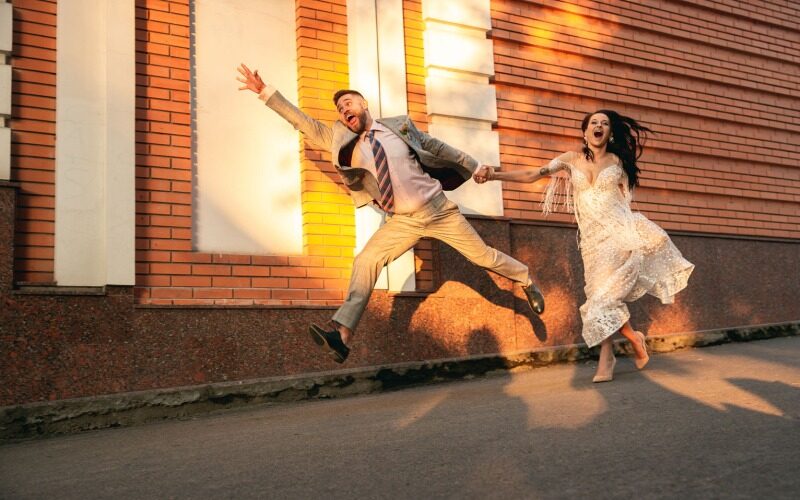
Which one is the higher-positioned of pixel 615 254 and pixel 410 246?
pixel 410 246

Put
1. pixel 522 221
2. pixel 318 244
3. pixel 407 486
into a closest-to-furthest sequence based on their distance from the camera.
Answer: pixel 407 486, pixel 318 244, pixel 522 221

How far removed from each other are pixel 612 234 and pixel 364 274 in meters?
1.91

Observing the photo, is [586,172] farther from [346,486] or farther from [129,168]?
[346,486]

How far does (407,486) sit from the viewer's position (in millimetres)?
3023

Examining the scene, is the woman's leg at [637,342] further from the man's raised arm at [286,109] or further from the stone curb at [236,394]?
the man's raised arm at [286,109]

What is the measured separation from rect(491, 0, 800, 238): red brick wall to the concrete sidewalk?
308cm

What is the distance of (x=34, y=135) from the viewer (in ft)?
18.0

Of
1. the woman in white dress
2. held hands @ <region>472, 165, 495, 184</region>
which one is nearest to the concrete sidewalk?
the woman in white dress

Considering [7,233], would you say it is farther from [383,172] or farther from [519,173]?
→ [519,173]

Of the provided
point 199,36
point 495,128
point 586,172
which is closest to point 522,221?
point 495,128

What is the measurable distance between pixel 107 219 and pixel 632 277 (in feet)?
12.3

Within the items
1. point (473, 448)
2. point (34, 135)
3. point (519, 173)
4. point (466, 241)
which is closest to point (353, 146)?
point (466, 241)

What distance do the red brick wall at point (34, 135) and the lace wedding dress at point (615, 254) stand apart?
3.65 m

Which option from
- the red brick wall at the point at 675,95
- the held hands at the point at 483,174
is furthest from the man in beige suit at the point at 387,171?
the red brick wall at the point at 675,95
